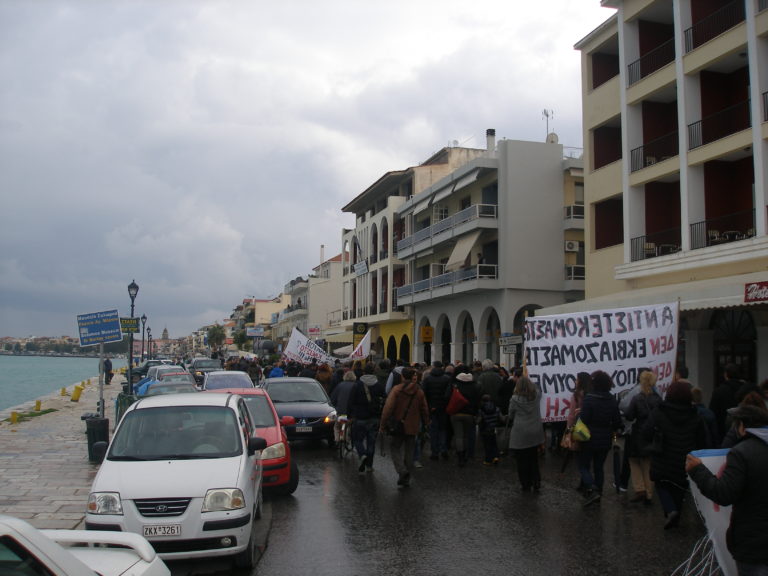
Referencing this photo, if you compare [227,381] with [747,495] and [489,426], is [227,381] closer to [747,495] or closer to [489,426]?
[489,426]

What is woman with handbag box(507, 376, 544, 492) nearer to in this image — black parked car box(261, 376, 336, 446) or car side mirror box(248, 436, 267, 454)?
car side mirror box(248, 436, 267, 454)

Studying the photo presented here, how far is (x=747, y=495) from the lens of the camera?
14.8 ft

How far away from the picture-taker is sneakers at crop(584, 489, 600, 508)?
1003 cm

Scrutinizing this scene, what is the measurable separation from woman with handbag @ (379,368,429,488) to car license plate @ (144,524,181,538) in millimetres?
5374

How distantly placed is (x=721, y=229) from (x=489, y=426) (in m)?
10.9

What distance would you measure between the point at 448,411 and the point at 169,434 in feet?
22.0

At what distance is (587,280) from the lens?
26.4 metres

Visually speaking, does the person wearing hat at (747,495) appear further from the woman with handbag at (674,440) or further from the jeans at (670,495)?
the jeans at (670,495)

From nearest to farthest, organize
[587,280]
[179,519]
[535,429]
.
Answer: [179,519]
[535,429]
[587,280]

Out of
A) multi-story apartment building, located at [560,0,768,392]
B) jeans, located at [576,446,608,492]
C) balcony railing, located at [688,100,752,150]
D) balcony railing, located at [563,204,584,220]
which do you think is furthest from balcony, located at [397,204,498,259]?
jeans, located at [576,446,608,492]

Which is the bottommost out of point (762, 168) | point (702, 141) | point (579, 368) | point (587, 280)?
point (579, 368)

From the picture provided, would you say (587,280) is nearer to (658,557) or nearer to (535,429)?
(535,429)

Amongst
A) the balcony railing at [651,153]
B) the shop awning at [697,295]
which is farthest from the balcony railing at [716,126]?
the shop awning at [697,295]

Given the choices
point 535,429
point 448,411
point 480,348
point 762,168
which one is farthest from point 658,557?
point 480,348
